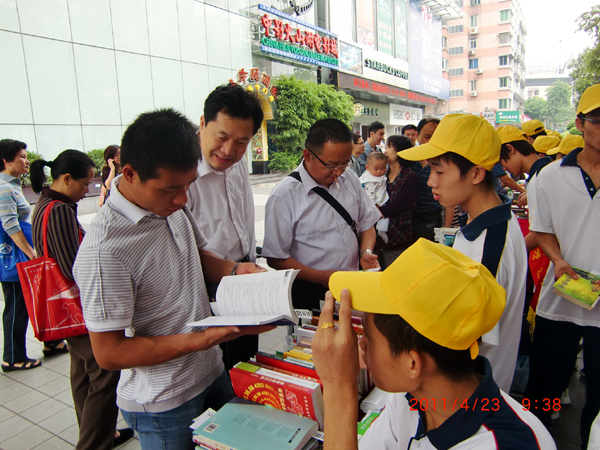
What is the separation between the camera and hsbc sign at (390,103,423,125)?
2505 cm

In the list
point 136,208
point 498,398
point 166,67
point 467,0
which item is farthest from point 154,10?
point 467,0

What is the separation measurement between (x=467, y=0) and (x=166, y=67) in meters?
47.6

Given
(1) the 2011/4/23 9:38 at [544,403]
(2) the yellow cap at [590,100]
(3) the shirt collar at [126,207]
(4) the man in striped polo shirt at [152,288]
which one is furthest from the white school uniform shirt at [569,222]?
(3) the shirt collar at [126,207]

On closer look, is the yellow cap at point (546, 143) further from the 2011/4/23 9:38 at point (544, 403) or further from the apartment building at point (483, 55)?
the apartment building at point (483, 55)

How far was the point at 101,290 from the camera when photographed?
1.13 m

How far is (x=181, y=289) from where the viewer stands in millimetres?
1354

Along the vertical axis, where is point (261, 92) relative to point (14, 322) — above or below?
above

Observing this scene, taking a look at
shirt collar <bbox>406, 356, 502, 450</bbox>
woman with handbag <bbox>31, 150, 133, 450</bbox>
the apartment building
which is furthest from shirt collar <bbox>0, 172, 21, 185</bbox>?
the apartment building

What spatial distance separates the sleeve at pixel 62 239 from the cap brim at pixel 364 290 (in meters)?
1.99

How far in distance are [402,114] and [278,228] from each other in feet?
86.4

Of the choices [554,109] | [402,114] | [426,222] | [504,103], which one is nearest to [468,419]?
[426,222]

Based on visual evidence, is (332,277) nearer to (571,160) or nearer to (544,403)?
(571,160)

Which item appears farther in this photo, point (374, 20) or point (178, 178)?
point (374, 20)

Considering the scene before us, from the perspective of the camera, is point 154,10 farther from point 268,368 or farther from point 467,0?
point 467,0
